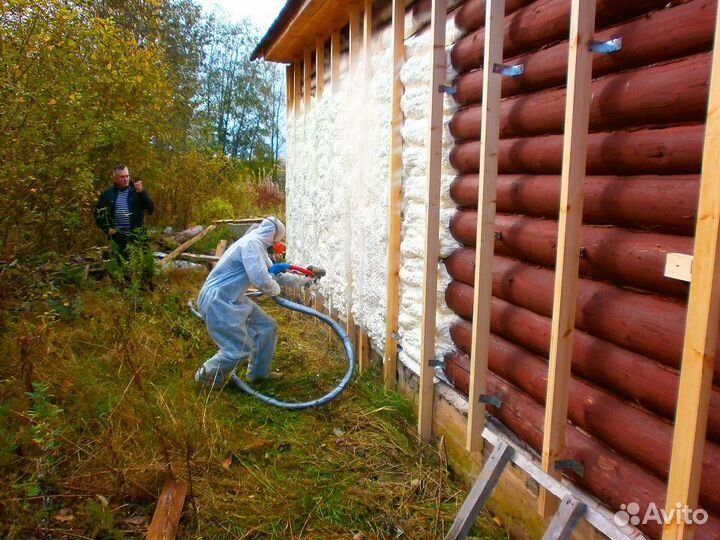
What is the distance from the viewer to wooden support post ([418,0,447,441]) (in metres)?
3.28

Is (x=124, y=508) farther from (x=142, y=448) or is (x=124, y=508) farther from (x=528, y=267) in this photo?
(x=528, y=267)

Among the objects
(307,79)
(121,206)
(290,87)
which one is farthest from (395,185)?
(121,206)

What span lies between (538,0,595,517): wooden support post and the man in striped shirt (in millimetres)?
6411

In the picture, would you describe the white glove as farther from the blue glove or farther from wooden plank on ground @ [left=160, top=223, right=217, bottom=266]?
wooden plank on ground @ [left=160, top=223, right=217, bottom=266]

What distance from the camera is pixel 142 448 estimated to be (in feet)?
11.2

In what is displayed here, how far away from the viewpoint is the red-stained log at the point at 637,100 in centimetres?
187

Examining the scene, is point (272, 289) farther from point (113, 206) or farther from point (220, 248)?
point (220, 248)

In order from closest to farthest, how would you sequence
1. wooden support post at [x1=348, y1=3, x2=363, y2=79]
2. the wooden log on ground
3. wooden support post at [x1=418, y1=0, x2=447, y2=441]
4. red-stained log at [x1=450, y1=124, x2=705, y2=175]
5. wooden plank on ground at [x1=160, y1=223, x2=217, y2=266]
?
the wooden log on ground, red-stained log at [x1=450, y1=124, x2=705, y2=175], wooden support post at [x1=418, y1=0, x2=447, y2=441], wooden support post at [x1=348, y1=3, x2=363, y2=79], wooden plank on ground at [x1=160, y1=223, x2=217, y2=266]

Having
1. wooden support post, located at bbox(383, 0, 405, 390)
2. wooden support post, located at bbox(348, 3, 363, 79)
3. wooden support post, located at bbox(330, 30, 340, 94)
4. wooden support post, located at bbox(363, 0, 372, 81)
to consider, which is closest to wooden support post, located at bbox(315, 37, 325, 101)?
wooden support post, located at bbox(330, 30, 340, 94)

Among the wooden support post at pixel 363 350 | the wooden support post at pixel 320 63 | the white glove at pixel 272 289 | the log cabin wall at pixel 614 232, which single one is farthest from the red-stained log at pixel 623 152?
the wooden support post at pixel 320 63

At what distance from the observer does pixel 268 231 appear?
4855 millimetres

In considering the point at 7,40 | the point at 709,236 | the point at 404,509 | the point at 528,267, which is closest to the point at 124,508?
the point at 404,509

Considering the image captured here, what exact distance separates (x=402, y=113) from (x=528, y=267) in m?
1.80

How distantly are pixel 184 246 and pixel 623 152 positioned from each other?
28.8 feet
